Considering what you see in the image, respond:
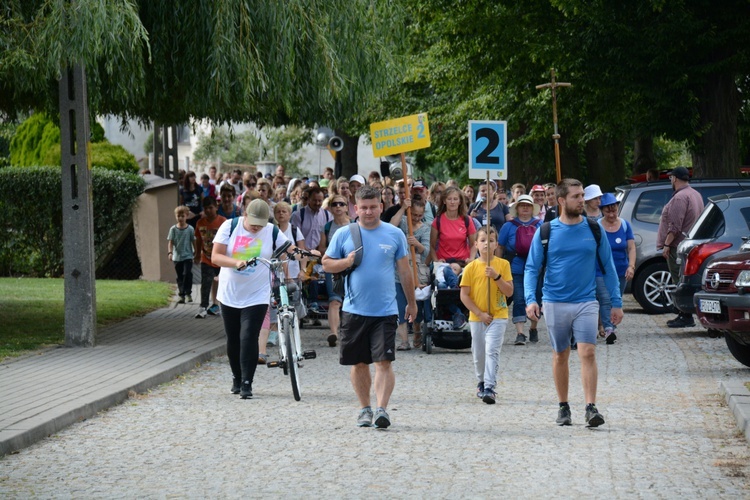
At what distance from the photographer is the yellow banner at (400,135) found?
16469mm

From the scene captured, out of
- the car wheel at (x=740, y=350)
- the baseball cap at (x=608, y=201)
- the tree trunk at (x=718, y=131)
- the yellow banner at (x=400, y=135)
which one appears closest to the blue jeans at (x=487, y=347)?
the car wheel at (x=740, y=350)

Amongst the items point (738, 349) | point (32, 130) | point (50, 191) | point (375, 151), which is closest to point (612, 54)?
point (375, 151)

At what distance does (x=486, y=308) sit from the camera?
1082cm

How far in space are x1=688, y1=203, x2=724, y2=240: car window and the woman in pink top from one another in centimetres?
270

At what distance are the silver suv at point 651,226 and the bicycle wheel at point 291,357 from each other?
879 centimetres

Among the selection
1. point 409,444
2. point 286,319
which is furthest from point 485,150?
point 409,444

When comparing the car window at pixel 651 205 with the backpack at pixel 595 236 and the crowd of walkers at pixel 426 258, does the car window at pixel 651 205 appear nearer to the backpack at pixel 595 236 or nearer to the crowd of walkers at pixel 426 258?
the crowd of walkers at pixel 426 258

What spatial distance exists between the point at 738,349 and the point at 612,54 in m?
12.5

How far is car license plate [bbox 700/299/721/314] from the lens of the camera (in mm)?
11898

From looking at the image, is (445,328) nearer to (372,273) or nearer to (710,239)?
(710,239)

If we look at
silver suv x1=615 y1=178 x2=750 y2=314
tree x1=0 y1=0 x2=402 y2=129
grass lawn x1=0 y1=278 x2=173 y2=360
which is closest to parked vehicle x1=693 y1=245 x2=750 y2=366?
tree x1=0 y1=0 x2=402 y2=129

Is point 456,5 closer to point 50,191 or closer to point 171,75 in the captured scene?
point 50,191

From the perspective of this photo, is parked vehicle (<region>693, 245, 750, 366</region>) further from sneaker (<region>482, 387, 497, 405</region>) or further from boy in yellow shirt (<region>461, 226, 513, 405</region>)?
sneaker (<region>482, 387, 497, 405</region>)

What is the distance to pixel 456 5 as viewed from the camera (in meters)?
29.1
